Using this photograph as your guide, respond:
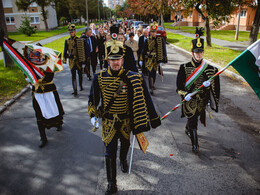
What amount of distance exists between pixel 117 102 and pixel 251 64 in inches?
96.1

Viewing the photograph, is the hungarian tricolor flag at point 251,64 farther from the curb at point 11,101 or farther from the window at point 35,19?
the window at point 35,19

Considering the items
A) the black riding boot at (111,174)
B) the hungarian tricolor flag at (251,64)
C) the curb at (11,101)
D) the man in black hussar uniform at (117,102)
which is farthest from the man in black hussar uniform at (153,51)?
the black riding boot at (111,174)

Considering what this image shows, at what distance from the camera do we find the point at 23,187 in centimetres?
373

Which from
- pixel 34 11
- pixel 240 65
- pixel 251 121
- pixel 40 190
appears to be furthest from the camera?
pixel 34 11

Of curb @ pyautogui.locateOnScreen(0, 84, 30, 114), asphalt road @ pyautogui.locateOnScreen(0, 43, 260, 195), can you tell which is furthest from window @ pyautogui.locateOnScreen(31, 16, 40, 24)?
asphalt road @ pyautogui.locateOnScreen(0, 43, 260, 195)

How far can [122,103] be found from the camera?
324 centimetres

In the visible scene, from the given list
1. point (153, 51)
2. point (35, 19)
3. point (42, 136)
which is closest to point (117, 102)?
point (42, 136)

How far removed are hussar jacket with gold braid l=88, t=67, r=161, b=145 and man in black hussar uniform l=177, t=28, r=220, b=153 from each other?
1385mm

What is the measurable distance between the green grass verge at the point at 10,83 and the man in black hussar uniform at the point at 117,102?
582 cm

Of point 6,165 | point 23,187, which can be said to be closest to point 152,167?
point 23,187

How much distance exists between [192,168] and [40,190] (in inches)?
106

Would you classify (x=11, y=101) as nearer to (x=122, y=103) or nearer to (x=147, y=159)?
(x=147, y=159)

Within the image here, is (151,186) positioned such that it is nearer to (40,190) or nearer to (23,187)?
(40,190)

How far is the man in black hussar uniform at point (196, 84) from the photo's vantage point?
14.0 feet
